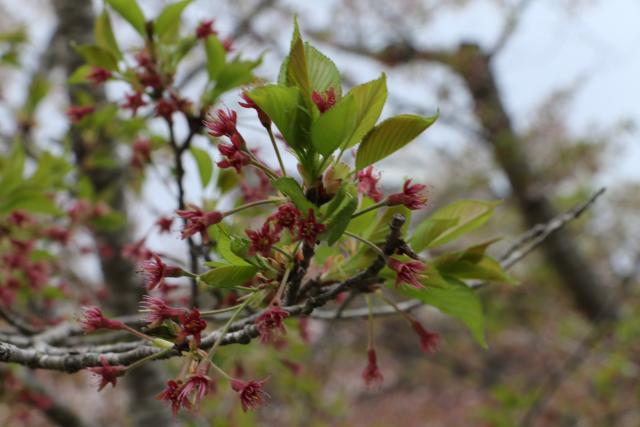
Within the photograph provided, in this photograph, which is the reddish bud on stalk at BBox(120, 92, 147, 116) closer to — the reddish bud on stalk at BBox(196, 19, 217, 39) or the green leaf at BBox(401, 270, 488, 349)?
the reddish bud on stalk at BBox(196, 19, 217, 39)

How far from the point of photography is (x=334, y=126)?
0.63 m

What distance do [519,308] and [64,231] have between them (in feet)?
17.3

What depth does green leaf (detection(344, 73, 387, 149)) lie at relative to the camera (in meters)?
0.65

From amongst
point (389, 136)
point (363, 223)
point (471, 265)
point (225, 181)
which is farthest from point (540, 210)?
point (389, 136)

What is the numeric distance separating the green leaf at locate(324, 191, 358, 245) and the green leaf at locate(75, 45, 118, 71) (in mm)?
705

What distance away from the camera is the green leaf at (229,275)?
0.66 metres

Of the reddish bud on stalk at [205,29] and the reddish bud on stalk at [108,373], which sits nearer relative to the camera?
the reddish bud on stalk at [108,373]

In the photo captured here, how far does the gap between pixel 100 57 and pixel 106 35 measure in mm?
73

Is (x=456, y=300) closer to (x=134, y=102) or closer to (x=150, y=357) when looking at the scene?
(x=150, y=357)

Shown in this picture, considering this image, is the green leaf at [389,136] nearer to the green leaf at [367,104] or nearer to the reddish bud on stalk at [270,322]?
the green leaf at [367,104]

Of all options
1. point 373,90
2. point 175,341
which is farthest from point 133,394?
point 373,90

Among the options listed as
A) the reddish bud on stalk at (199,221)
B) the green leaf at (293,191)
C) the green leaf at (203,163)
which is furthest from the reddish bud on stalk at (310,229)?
the green leaf at (203,163)

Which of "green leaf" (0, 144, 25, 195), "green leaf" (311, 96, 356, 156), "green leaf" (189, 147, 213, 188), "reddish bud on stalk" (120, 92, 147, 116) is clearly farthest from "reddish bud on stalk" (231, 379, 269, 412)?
"green leaf" (0, 144, 25, 195)

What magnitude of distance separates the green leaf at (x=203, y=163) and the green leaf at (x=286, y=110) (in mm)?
497
